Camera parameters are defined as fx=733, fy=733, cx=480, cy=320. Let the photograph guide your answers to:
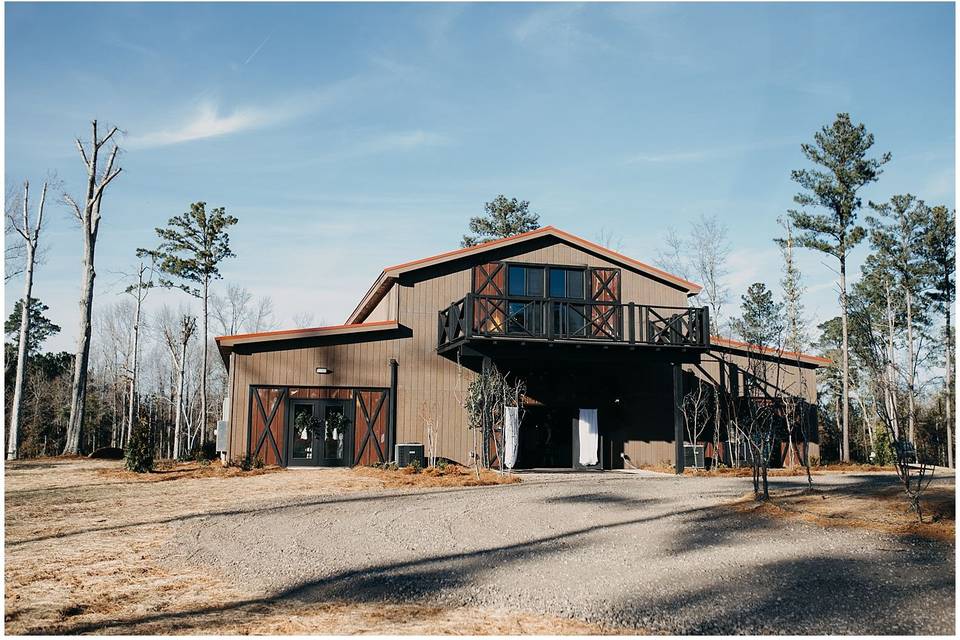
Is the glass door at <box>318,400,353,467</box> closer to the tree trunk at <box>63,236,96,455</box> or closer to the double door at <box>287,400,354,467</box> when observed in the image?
the double door at <box>287,400,354,467</box>

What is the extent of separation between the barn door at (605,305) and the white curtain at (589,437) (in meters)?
2.28

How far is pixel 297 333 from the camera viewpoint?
18.5 meters

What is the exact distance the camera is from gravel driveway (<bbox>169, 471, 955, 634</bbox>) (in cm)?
591

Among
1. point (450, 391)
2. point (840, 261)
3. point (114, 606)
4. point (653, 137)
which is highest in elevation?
point (653, 137)

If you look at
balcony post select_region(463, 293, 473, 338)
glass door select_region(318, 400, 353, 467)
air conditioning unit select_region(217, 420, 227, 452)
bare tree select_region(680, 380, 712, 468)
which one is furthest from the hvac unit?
air conditioning unit select_region(217, 420, 227, 452)

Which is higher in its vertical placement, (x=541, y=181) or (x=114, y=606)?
(x=541, y=181)

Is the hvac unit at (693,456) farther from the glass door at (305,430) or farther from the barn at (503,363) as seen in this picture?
the glass door at (305,430)

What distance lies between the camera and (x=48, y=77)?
39.9 ft

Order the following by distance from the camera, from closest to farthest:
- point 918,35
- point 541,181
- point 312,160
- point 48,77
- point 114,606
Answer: point 114,606, point 918,35, point 48,77, point 312,160, point 541,181

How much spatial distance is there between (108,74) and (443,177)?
12043mm

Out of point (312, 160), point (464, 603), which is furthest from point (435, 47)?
point (312, 160)

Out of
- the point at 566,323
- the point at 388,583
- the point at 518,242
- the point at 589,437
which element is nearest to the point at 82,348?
the point at 518,242

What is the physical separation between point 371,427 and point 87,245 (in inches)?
495

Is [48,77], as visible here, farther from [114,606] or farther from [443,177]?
[443,177]
